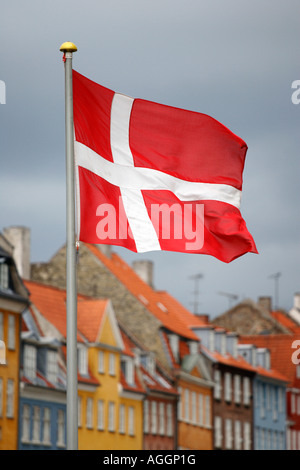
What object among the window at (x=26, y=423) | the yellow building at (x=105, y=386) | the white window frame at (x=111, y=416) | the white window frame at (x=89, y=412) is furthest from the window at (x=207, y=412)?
the window at (x=26, y=423)

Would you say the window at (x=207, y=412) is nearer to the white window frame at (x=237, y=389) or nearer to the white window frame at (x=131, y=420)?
the white window frame at (x=237, y=389)

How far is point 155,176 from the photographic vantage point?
17188 millimetres

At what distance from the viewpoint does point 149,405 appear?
79562mm

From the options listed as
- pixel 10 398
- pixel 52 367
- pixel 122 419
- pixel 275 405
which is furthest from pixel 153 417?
pixel 275 405

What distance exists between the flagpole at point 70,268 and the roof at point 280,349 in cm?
9308

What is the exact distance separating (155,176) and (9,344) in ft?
157

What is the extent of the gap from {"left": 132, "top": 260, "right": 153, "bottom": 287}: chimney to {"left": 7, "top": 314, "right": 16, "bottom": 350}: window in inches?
1363

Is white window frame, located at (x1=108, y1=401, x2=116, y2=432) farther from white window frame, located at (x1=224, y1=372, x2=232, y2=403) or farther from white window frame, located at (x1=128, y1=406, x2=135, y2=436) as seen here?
white window frame, located at (x1=224, y1=372, x2=232, y2=403)

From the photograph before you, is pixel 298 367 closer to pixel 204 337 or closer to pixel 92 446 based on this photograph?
pixel 204 337

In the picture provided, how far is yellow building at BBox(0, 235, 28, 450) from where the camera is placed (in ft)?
205

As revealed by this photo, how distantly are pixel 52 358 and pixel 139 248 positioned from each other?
51484mm
